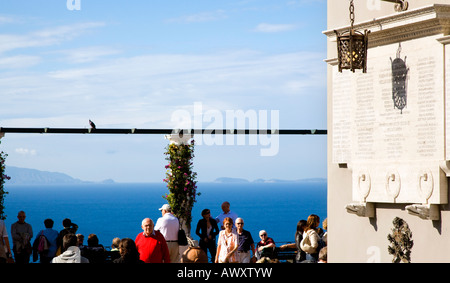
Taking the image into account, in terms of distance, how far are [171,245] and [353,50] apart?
196 inches

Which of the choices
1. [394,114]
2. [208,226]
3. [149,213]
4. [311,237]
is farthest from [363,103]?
[149,213]

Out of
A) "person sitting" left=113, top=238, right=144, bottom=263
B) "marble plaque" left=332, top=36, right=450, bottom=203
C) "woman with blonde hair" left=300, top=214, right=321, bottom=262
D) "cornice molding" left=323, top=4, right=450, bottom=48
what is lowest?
"woman with blonde hair" left=300, top=214, right=321, bottom=262

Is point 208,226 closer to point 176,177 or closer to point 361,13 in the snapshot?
point 176,177

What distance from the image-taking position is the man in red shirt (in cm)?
1057

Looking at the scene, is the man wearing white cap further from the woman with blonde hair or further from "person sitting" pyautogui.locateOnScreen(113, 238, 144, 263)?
"person sitting" pyautogui.locateOnScreen(113, 238, 144, 263)

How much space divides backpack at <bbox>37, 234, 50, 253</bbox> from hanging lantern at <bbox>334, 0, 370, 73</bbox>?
6.04m

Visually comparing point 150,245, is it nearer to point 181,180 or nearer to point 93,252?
point 93,252

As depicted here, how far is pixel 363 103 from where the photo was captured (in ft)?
36.4

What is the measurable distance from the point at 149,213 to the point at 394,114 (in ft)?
431

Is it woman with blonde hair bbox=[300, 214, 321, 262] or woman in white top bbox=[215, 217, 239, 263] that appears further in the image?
woman in white top bbox=[215, 217, 239, 263]

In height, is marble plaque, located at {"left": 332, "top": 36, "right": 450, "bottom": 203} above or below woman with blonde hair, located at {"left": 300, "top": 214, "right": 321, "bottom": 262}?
above

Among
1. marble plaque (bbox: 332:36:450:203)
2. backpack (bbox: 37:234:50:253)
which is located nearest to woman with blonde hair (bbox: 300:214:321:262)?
marble plaque (bbox: 332:36:450:203)

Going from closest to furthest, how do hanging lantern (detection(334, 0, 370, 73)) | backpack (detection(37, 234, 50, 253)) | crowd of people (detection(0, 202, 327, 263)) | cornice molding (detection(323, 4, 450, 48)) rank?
cornice molding (detection(323, 4, 450, 48)), hanging lantern (detection(334, 0, 370, 73)), crowd of people (detection(0, 202, 327, 263)), backpack (detection(37, 234, 50, 253))

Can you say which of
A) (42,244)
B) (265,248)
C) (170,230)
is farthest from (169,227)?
(42,244)
